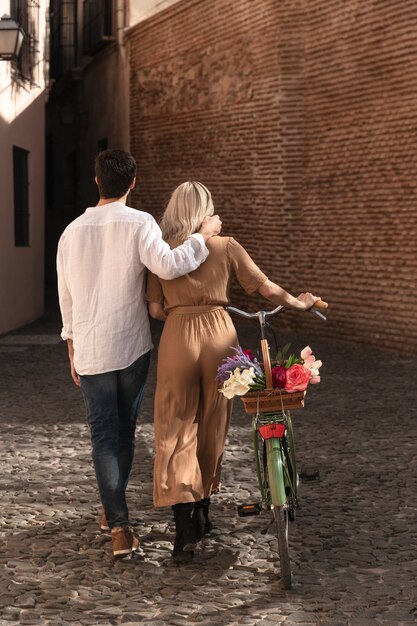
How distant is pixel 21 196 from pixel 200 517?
13269 mm

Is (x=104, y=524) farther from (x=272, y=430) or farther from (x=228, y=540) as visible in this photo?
(x=272, y=430)

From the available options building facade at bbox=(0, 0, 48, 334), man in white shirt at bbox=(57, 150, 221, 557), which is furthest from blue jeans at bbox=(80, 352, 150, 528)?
building facade at bbox=(0, 0, 48, 334)

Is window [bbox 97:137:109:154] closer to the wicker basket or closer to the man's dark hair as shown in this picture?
the man's dark hair

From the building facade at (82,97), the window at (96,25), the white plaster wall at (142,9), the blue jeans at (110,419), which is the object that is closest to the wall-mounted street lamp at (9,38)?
the building facade at (82,97)

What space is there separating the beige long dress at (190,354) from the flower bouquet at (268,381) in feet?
0.88

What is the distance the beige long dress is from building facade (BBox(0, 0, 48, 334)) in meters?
11.3

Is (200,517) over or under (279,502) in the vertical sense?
under

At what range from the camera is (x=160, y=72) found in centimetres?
2036

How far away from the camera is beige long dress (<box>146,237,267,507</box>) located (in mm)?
4824

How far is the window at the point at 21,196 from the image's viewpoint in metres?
17.5

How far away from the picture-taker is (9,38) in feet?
45.2

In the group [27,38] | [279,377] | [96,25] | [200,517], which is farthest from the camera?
[96,25]

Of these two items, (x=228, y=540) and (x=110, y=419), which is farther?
(x=228, y=540)

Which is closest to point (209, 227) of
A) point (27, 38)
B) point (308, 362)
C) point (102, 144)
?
point (308, 362)
